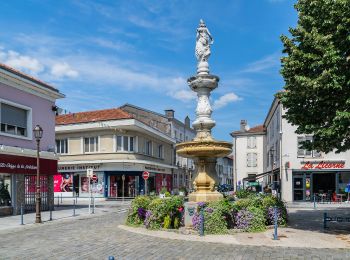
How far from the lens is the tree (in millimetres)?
12508

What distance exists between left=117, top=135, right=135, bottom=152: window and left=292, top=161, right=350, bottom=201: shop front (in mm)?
15522

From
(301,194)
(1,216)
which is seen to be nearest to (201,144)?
(1,216)

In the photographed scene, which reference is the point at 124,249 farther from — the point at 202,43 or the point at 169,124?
the point at 169,124

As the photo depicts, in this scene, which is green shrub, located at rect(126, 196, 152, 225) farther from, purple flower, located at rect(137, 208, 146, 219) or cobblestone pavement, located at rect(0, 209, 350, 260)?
cobblestone pavement, located at rect(0, 209, 350, 260)

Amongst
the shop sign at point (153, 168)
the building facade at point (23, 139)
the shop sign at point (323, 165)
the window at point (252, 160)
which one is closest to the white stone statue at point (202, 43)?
the building facade at point (23, 139)

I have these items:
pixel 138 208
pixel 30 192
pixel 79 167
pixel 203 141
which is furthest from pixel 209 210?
pixel 79 167

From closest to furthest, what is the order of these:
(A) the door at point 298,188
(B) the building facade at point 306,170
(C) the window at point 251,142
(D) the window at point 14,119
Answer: (D) the window at point 14,119 < (B) the building facade at point 306,170 < (A) the door at point 298,188 < (C) the window at point 251,142

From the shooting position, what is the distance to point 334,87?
12406 mm

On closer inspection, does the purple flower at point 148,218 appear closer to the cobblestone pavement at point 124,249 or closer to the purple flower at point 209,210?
the cobblestone pavement at point 124,249

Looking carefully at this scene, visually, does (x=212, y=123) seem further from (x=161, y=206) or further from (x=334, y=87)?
(x=334, y=87)

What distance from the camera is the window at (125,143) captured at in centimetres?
4155

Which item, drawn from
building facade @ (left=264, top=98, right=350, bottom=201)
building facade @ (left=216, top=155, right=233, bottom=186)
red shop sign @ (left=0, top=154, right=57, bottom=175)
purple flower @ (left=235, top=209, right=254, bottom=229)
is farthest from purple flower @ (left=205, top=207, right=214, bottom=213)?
building facade @ (left=216, top=155, right=233, bottom=186)

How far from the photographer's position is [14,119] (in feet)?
74.4

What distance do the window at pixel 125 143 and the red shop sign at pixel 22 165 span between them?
1593 cm
